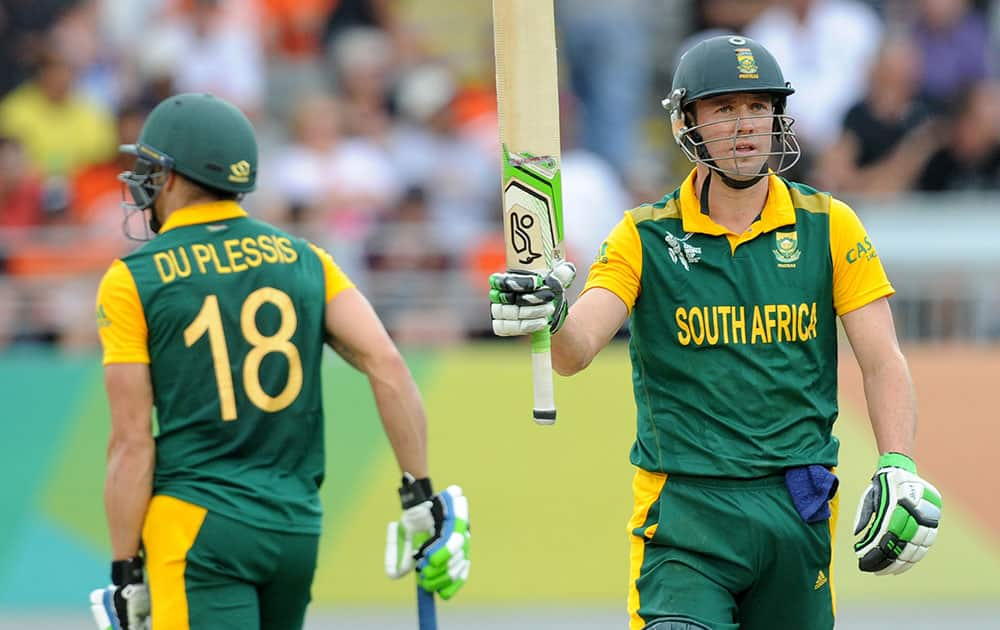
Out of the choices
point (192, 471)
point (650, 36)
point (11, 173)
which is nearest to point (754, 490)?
point (192, 471)

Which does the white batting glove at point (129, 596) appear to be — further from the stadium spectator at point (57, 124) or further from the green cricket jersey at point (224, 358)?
the stadium spectator at point (57, 124)

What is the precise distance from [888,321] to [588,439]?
197 inches

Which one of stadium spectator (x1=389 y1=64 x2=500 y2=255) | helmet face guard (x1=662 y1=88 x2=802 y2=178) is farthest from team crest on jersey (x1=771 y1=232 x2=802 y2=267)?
stadium spectator (x1=389 y1=64 x2=500 y2=255)

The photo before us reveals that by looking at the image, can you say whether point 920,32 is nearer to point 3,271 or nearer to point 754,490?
point 3,271

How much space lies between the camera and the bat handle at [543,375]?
5062 millimetres

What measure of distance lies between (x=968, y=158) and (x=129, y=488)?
312 inches

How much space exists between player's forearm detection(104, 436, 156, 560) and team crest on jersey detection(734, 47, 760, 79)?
215cm

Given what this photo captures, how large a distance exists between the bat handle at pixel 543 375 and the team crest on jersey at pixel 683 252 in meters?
0.53

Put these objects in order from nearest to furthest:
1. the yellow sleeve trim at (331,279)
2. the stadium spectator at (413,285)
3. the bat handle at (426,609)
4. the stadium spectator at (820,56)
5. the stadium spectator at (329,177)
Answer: the yellow sleeve trim at (331,279) < the bat handle at (426,609) < the stadium spectator at (413,285) < the stadium spectator at (329,177) < the stadium spectator at (820,56)

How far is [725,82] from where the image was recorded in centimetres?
521

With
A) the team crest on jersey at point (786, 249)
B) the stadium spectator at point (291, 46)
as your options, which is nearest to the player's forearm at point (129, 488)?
the team crest on jersey at point (786, 249)

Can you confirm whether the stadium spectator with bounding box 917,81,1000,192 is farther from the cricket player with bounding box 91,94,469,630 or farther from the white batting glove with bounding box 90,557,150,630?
the white batting glove with bounding box 90,557,150,630

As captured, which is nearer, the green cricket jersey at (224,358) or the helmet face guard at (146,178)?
the green cricket jersey at (224,358)

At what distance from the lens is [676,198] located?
5492 mm
